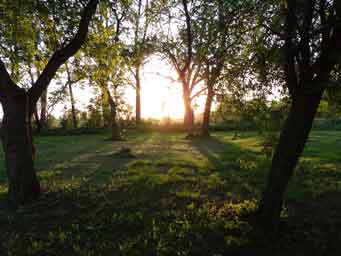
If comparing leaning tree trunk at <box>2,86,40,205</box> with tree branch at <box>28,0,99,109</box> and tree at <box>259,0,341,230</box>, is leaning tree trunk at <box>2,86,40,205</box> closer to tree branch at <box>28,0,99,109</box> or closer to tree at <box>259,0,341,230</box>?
tree branch at <box>28,0,99,109</box>

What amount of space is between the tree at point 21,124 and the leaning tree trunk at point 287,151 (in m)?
4.33

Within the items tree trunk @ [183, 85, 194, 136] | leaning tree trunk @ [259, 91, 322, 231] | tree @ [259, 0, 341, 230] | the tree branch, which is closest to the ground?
leaning tree trunk @ [259, 91, 322, 231]

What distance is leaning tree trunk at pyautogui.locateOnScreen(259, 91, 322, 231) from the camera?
379cm

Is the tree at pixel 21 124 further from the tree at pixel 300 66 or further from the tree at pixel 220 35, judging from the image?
the tree at pixel 300 66

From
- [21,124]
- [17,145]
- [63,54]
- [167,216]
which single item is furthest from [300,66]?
[17,145]

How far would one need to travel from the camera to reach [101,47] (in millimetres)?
6504

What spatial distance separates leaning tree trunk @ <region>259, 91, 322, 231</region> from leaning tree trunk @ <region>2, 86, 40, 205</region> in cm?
448

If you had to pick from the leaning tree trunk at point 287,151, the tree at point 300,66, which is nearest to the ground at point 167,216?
the leaning tree trunk at point 287,151

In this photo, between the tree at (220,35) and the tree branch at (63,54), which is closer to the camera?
the tree at (220,35)

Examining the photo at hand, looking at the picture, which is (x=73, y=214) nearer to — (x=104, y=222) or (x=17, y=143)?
(x=104, y=222)

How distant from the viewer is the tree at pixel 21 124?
16.4ft


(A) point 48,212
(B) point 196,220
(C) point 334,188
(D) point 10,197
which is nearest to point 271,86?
(B) point 196,220

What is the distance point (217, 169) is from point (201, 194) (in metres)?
2.86

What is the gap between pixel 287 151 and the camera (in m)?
3.91
